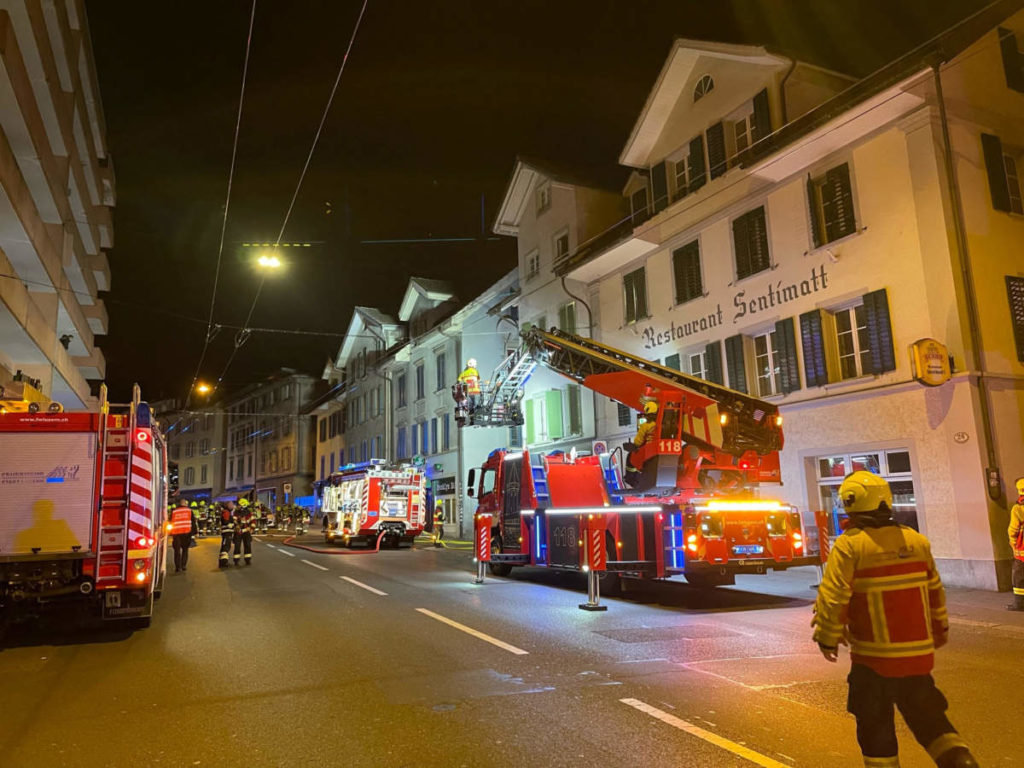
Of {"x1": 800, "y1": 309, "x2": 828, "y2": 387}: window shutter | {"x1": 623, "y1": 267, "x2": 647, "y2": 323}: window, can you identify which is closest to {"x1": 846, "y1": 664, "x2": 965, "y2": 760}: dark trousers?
{"x1": 800, "y1": 309, "x2": 828, "y2": 387}: window shutter

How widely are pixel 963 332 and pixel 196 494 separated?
7436 centimetres

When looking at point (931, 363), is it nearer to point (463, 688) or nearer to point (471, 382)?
point (463, 688)

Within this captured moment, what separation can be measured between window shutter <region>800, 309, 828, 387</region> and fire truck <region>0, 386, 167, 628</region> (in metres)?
12.5

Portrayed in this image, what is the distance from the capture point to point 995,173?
13898mm

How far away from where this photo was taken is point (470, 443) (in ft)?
101

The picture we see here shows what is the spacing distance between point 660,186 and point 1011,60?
8.27 metres

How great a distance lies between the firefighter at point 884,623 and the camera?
3.28m

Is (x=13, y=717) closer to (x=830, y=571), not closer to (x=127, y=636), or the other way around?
(x=127, y=636)

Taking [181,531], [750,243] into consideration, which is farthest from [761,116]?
[181,531]

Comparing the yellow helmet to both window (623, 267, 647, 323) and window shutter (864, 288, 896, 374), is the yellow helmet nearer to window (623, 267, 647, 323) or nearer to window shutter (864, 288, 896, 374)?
window shutter (864, 288, 896, 374)

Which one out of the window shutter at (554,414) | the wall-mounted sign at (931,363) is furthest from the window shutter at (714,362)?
the window shutter at (554,414)

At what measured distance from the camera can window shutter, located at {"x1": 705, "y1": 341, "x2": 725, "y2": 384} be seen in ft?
57.7

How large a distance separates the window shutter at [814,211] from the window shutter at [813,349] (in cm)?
151

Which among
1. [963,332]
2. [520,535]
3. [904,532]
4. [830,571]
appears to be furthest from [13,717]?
[963,332]
